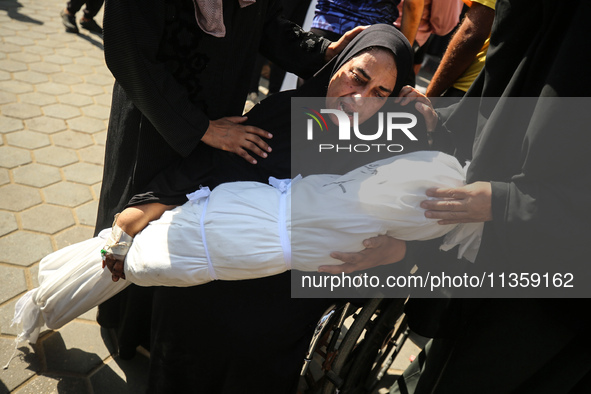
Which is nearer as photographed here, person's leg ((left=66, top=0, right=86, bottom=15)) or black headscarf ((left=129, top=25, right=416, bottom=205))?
black headscarf ((left=129, top=25, right=416, bottom=205))

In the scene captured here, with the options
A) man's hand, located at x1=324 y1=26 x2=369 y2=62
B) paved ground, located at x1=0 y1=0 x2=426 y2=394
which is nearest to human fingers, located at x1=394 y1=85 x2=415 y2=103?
man's hand, located at x1=324 y1=26 x2=369 y2=62

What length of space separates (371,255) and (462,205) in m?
0.32

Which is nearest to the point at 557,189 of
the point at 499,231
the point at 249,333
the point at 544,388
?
the point at 499,231

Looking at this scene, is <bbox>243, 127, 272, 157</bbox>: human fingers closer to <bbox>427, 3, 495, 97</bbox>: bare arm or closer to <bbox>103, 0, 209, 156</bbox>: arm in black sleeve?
<bbox>103, 0, 209, 156</bbox>: arm in black sleeve

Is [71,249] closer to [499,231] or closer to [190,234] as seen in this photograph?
[190,234]

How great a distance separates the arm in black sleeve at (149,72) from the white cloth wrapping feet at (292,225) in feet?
0.93

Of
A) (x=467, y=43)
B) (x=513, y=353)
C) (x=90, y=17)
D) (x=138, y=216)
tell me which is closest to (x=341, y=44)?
(x=467, y=43)

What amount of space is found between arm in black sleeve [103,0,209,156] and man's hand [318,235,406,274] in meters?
0.72

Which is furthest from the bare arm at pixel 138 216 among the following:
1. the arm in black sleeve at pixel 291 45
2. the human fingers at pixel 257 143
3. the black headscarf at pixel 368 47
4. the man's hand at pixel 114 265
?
the arm in black sleeve at pixel 291 45

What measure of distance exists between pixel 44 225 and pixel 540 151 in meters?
2.86

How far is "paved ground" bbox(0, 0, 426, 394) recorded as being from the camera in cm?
215

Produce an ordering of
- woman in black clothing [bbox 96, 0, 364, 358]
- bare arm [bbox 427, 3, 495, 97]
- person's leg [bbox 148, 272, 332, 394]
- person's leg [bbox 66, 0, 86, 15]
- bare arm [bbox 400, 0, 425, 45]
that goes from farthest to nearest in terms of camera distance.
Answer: person's leg [bbox 66, 0, 86, 15] → bare arm [bbox 400, 0, 425, 45] → bare arm [bbox 427, 3, 495, 97] → person's leg [bbox 148, 272, 332, 394] → woman in black clothing [bbox 96, 0, 364, 358]

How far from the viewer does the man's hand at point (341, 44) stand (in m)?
1.98

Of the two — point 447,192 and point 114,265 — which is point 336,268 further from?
Answer: point 114,265
